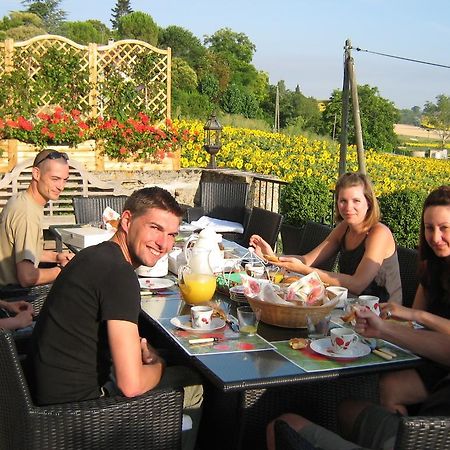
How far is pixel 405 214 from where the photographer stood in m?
5.88

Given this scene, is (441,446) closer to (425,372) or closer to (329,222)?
(425,372)

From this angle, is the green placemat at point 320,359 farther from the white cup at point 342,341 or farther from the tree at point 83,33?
the tree at point 83,33

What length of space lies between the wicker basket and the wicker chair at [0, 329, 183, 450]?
1.77ft

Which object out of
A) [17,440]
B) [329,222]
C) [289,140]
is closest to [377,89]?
[289,140]

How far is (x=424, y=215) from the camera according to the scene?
2438mm

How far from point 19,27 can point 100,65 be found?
92.7 ft

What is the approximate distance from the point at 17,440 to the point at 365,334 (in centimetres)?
115

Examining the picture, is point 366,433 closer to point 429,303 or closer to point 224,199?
point 429,303

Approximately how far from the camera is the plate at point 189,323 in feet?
7.21

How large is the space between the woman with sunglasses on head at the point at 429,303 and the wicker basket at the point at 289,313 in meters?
0.31

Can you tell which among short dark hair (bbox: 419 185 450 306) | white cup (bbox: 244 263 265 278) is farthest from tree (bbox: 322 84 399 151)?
short dark hair (bbox: 419 185 450 306)

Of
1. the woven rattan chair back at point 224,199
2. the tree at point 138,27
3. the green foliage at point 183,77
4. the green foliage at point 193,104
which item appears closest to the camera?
the woven rattan chair back at point 224,199

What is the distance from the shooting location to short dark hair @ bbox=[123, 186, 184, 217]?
78.4 inches

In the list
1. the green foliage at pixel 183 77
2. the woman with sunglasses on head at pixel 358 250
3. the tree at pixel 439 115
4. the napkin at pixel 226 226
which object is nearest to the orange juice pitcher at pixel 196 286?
the woman with sunglasses on head at pixel 358 250
